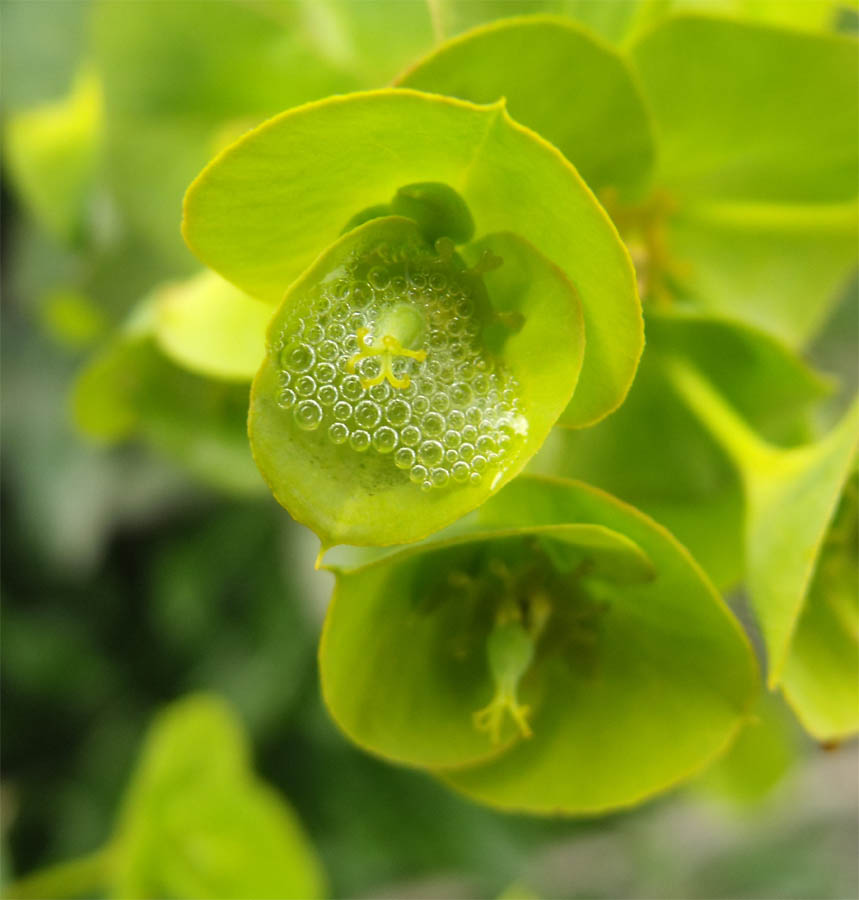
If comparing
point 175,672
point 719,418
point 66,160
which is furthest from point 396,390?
point 175,672

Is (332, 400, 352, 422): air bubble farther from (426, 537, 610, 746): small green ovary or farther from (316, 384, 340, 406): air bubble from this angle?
(426, 537, 610, 746): small green ovary

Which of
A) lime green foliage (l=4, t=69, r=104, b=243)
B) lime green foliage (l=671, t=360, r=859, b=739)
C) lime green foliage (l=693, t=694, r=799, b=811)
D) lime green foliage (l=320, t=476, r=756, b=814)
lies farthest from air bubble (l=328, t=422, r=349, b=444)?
lime green foliage (l=693, t=694, r=799, b=811)

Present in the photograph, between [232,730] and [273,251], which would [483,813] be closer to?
[232,730]

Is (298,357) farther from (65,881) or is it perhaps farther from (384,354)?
(65,881)

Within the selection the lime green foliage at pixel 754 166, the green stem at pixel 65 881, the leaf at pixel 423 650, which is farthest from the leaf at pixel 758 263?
the green stem at pixel 65 881

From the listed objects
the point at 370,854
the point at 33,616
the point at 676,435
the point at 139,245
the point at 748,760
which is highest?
the point at 676,435

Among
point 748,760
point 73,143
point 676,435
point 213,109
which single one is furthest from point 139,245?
point 748,760
